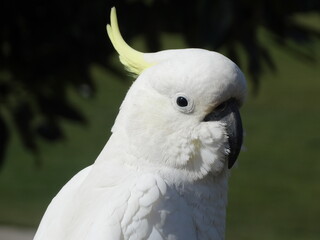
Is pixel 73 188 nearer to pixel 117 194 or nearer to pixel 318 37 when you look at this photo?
pixel 117 194

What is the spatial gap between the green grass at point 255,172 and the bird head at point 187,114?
8.95 feet

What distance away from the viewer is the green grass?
6590 millimetres

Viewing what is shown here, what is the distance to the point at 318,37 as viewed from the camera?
10.5 feet

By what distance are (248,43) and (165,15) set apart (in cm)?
33

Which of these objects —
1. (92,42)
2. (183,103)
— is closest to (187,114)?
(183,103)

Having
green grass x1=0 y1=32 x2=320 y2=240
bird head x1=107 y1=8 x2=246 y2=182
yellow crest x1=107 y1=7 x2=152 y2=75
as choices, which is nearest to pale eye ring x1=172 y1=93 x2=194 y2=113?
bird head x1=107 y1=8 x2=246 y2=182

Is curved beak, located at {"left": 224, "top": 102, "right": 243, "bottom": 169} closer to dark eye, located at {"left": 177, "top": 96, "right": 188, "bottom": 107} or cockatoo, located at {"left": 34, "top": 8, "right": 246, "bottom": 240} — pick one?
cockatoo, located at {"left": 34, "top": 8, "right": 246, "bottom": 240}

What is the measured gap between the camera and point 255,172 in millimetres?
8328

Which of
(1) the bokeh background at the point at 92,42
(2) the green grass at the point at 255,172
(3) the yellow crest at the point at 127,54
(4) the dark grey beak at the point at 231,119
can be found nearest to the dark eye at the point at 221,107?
(4) the dark grey beak at the point at 231,119

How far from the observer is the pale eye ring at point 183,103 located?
2.09 meters

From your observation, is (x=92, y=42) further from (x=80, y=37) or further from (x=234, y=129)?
(x=234, y=129)

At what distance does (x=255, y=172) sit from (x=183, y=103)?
20.7ft

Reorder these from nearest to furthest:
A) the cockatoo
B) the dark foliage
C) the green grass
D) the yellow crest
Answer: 1. the cockatoo
2. the yellow crest
3. the dark foliage
4. the green grass

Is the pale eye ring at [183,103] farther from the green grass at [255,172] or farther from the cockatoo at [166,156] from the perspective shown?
the green grass at [255,172]
